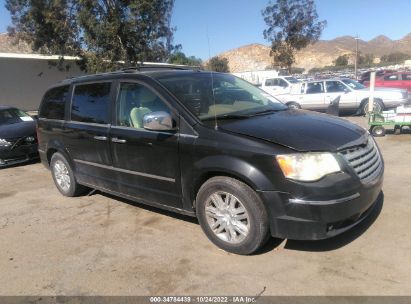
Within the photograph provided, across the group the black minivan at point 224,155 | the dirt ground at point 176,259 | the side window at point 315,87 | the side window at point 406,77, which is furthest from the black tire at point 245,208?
the side window at point 406,77

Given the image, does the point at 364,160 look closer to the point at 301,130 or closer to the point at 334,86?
the point at 301,130

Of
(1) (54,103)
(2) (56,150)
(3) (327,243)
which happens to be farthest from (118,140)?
(3) (327,243)

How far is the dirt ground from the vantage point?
3.51 metres

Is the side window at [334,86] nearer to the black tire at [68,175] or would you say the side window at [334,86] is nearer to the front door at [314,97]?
the front door at [314,97]

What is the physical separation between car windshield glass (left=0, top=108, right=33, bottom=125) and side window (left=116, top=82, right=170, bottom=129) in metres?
6.71

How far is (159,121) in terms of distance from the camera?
4.25 m

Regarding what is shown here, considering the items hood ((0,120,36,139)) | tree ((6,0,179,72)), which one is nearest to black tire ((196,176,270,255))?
hood ((0,120,36,139))

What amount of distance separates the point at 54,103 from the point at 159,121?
3033mm

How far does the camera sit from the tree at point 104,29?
17938 millimetres

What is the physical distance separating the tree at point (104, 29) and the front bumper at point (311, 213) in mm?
15920

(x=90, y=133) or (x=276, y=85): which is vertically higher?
(x=90, y=133)

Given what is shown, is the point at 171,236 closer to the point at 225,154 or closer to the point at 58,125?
the point at 225,154

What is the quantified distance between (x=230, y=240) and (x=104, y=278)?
124cm

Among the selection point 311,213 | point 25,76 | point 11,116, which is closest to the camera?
point 311,213
